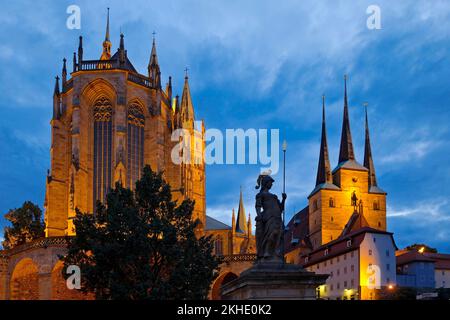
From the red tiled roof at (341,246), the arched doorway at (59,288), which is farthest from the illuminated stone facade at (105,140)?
the red tiled roof at (341,246)

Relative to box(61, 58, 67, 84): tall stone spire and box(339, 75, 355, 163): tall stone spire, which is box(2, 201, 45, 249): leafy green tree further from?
box(339, 75, 355, 163): tall stone spire

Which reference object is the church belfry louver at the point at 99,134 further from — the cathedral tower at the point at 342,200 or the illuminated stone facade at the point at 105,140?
the cathedral tower at the point at 342,200

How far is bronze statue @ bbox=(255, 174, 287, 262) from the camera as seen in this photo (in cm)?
1485

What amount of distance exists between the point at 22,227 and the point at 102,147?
40.8 feet

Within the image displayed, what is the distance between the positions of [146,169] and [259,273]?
17.6 m

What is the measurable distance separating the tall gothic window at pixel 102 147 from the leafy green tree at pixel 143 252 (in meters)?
23.0

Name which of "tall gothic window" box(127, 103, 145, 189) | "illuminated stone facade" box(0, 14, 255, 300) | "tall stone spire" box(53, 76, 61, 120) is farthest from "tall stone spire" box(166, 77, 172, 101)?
"tall stone spire" box(53, 76, 61, 120)

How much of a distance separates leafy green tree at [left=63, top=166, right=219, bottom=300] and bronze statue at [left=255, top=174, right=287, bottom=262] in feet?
39.8

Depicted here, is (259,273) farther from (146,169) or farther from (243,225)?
(243,225)

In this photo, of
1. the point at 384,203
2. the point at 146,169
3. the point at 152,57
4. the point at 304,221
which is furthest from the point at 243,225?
the point at 146,169

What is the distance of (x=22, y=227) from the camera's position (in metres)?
60.4

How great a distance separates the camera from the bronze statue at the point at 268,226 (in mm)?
14852

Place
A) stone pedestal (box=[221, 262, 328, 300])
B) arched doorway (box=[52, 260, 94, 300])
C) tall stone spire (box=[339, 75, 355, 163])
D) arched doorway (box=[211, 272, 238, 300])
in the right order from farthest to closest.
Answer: tall stone spire (box=[339, 75, 355, 163]) → arched doorway (box=[211, 272, 238, 300]) → arched doorway (box=[52, 260, 94, 300]) → stone pedestal (box=[221, 262, 328, 300])

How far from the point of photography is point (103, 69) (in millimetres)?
55562
